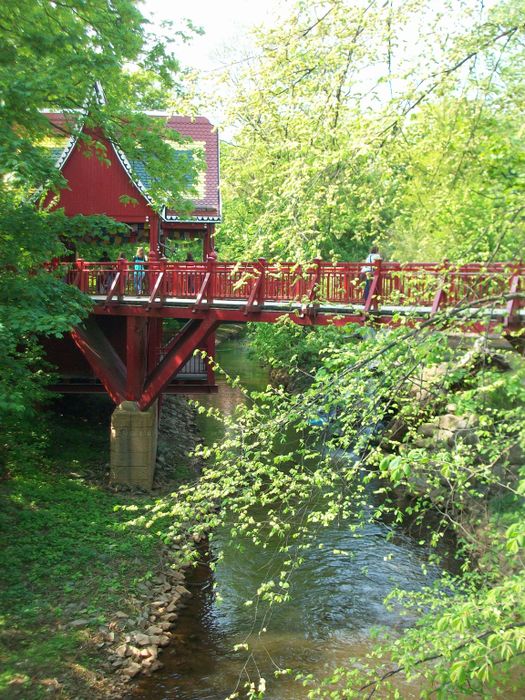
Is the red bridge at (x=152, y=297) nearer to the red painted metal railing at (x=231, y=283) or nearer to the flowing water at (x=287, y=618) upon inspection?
the red painted metal railing at (x=231, y=283)

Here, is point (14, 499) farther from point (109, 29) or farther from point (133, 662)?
point (109, 29)

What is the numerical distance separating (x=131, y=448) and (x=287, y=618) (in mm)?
5848

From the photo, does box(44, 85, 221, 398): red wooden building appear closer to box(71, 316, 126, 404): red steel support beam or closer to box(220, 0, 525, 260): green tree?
box(71, 316, 126, 404): red steel support beam

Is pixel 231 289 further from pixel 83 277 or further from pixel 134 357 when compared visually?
pixel 83 277

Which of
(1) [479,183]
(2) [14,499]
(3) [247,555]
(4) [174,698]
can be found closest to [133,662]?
(4) [174,698]

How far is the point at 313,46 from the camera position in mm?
5199

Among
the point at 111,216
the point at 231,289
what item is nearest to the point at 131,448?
the point at 231,289

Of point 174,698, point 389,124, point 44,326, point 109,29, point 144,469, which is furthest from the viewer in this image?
point 144,469

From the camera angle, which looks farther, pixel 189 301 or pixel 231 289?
pixel 189 301

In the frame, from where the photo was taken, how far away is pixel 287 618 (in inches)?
381

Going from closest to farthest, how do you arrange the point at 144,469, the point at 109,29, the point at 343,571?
the point at 109,29 < the point at 343,571 < the point at 144,469

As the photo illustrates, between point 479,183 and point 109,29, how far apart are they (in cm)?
626

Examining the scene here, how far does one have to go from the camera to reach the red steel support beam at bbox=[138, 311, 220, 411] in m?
13.4

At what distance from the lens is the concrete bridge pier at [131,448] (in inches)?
551
